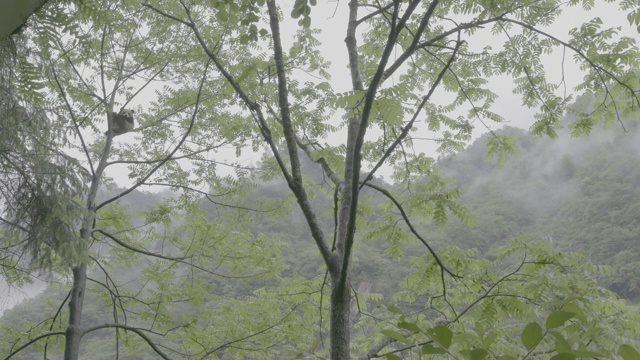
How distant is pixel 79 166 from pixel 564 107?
3.96 meters

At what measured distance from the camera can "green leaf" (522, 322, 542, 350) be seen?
52 cm

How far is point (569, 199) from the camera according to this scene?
36969mm

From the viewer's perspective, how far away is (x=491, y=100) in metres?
3.60

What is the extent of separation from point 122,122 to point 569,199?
3984 cm

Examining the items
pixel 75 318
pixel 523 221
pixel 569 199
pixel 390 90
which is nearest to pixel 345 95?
pixel 390 90

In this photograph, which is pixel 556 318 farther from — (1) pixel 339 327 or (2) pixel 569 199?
(2) pixel 569 199

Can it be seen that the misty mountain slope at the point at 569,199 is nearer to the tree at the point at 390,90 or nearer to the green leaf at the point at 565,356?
the tree at the point at 390,90

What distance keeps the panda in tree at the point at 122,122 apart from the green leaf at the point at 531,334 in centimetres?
505

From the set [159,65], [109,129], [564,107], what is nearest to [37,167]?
[109,129]

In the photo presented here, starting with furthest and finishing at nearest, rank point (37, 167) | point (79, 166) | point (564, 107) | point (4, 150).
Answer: point (79, 166) → point (37, 167) → point (564, 107) → point (4, 150)

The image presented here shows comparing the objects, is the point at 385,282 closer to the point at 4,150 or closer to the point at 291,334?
the point at 291,334

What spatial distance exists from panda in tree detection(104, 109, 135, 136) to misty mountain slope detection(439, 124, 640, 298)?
19.0m

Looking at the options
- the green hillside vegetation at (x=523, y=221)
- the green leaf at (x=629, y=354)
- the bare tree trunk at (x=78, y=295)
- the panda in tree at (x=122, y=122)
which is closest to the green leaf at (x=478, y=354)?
the green leaf at (x=629, y=354)

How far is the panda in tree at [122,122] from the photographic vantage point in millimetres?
4851
